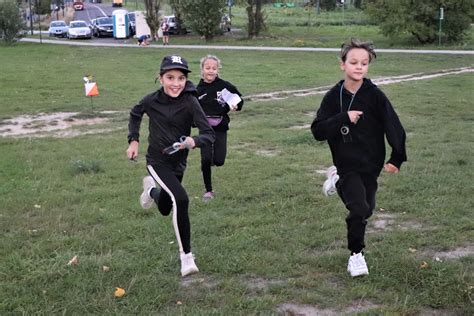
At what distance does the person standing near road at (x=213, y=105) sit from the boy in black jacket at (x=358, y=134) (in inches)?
95.3

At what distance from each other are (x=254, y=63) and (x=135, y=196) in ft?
67.3

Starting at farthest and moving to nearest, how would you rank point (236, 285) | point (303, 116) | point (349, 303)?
point (303, 116) < point (236, 285) < point (349, 303)

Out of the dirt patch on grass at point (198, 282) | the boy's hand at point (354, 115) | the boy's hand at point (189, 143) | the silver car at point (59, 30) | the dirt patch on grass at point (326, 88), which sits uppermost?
the silver car at point (59, 30)

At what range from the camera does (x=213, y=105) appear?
695 cm

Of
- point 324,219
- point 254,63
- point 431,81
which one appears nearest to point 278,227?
point 324,219

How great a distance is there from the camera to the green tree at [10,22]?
40469 mm

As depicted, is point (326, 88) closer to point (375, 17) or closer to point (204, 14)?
point (375, 17)

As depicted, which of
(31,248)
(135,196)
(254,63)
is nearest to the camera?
(31,248)

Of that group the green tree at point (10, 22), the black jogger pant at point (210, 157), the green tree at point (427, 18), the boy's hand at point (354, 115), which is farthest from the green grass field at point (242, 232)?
the green tree at point (10, 22)

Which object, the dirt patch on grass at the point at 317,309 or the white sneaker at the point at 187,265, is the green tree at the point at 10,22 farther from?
the dirt patch on grass at the point at 317,309

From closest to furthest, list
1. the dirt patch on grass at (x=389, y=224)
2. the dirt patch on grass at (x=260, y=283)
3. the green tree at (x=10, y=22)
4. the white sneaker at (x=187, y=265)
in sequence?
the dirt patch on grass at (x=260, y=283) < the white sneaker at (x=187, y=265) < the dirt patch on grass at (x=389, y=224) < the green tree at (x=10, y=22)

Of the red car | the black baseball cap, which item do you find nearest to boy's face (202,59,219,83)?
the black baseball cap

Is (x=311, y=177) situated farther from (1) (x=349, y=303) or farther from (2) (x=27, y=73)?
(2) (x=27, y=73)

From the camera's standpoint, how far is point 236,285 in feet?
14.3
